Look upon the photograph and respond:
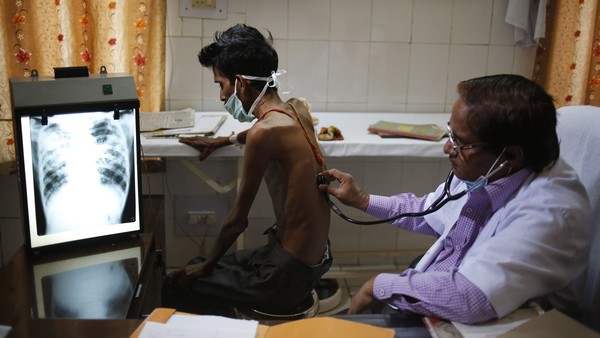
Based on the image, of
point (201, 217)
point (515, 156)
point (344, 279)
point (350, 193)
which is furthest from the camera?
point (344, 279)

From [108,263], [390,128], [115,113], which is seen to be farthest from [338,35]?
[108,263]

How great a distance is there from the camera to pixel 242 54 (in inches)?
70.1

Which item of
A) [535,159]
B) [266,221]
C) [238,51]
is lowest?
[266,221]

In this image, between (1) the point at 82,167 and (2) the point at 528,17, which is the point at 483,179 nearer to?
(1) the point at 82,167

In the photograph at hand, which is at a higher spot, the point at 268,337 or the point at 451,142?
the point at 451,142

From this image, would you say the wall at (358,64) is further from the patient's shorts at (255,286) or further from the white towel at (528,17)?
the patient's shorts at (255,286)

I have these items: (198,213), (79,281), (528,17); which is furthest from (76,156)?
(528,17)

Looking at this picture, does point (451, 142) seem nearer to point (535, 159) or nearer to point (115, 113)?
point (535, 159)

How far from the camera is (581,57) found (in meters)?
2.65

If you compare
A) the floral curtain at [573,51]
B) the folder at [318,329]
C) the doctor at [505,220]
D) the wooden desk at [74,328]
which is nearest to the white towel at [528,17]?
the floral curtain at [573,51]

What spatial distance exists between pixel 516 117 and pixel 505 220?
8.2 inches

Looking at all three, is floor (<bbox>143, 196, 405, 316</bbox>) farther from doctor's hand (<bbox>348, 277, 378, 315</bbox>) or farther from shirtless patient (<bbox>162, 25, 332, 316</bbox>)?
doctor's hand (<bbox>348, 277, 378, 315</bbox>)

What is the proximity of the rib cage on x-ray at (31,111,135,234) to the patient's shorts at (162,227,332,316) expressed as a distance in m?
0.35

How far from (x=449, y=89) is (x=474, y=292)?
1969 millimetres
